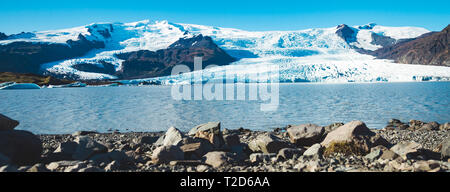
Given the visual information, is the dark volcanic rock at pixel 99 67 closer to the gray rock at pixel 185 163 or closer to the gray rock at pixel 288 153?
the gray rock at pixel 185 163

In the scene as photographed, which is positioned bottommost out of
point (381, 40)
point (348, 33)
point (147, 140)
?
point (147, 140)

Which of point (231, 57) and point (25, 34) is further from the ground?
point (25, 34)

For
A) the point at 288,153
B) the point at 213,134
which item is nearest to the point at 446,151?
the point at 288,153

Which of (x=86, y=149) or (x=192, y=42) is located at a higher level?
(x=192, y=42)

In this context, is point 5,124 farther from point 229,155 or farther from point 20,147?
point 229,155

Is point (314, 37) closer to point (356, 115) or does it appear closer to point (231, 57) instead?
point (231, 57)

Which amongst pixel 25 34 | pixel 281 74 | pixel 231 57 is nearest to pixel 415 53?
pixel 231 57
